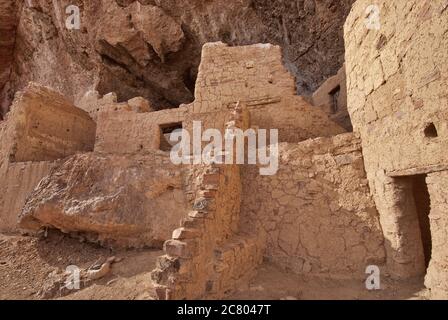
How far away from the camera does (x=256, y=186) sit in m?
4.00

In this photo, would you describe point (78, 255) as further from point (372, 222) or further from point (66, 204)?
point (372, 222)

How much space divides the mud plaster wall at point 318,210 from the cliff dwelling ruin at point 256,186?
0.02 m

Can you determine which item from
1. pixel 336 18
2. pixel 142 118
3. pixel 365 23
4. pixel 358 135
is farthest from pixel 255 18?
pixel 358 135

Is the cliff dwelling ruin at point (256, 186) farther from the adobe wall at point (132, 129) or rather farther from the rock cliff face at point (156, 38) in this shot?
the rock cliff face at point (156, 38)

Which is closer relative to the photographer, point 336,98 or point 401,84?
point 401,84

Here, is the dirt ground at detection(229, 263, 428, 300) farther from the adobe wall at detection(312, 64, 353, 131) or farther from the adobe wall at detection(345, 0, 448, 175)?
the adobe wall at detection(312, 64, 353, 131)

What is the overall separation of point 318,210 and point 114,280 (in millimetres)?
2902

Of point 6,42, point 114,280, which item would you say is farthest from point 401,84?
point 6,42

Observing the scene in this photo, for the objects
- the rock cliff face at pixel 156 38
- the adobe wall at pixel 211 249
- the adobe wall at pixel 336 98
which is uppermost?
the rock cliff face at pixel 156 38

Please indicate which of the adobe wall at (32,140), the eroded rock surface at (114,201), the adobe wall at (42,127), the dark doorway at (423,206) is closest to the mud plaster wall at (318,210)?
the dark doorway at (423,206)

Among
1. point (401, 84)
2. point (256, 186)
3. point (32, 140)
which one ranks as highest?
point (32, 140)

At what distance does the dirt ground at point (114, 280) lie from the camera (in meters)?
2.92

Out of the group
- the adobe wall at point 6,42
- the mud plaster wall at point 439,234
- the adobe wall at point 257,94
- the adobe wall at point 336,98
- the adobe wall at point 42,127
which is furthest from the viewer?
the adobe wall at point 6,42

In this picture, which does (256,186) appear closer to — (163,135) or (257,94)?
(257,94)
